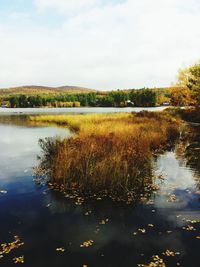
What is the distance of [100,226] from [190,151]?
56.0 feet

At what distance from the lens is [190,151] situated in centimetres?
2622

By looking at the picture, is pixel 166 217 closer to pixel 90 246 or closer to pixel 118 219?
pixel 118 219

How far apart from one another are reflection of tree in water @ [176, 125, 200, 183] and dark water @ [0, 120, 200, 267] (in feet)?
13.0

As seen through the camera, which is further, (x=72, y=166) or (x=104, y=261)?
(x=72, y=166)

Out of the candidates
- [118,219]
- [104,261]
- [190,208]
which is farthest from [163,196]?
[104,261]

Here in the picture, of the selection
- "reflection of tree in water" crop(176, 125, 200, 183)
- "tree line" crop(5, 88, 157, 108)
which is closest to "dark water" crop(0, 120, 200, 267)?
"reflection of tree in water" crop(176, 125, 200, 183)

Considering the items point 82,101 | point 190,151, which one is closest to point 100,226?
point 190,151

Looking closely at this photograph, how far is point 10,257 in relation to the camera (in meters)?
8.84

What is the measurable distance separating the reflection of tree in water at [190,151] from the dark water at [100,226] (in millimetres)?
3954

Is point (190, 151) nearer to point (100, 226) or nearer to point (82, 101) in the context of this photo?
point (100, 226)

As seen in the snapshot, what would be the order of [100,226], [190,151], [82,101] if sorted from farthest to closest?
[82,101] → [190,151] → [100,226]

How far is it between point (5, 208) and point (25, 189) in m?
2.54

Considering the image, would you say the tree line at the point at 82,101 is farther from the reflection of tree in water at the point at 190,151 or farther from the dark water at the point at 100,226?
the dark water at the point at 100,226

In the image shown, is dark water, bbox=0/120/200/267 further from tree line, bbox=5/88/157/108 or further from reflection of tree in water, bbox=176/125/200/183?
tree line, bbox=5/88/157/108
